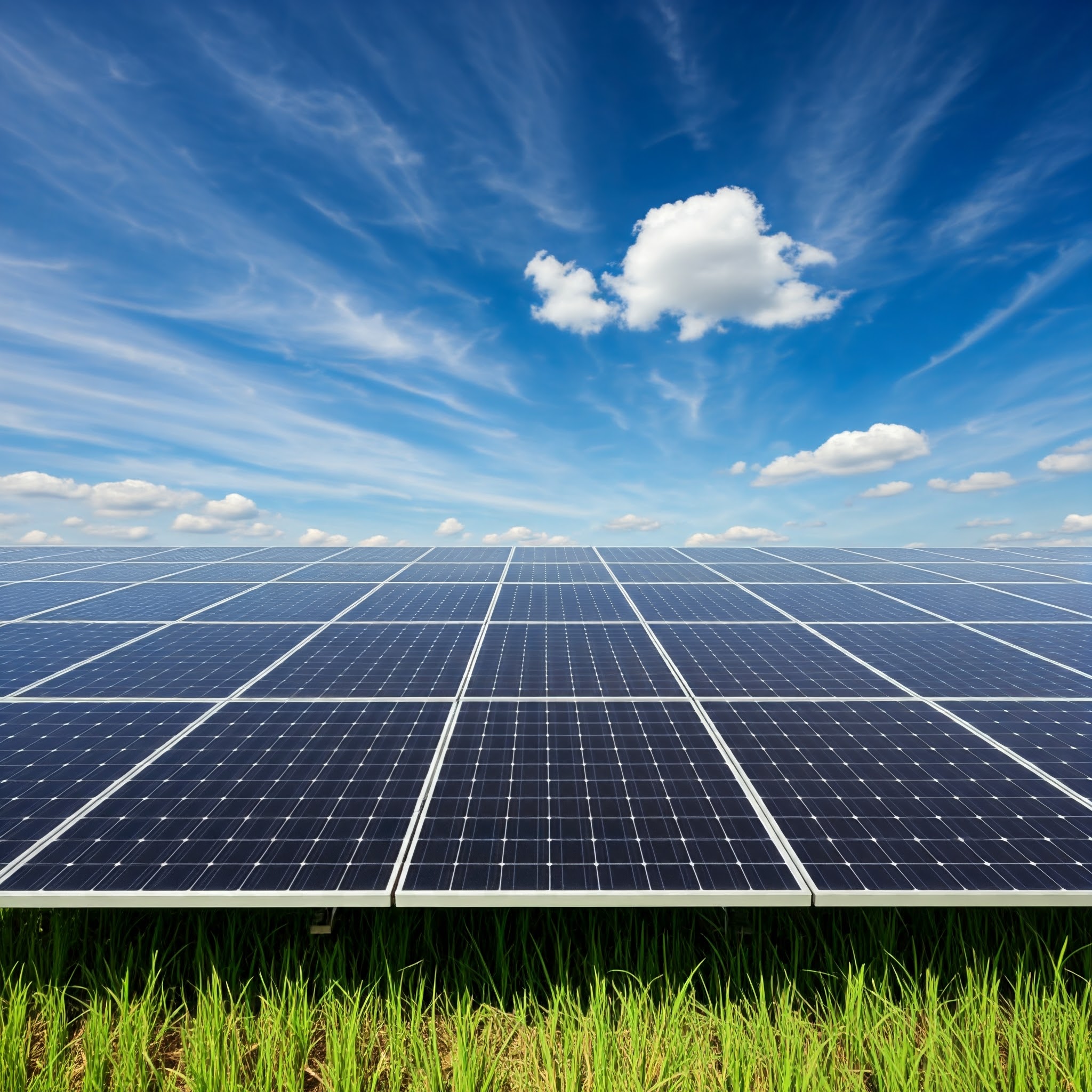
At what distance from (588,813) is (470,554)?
22.6 metres

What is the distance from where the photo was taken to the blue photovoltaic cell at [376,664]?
9.70 m

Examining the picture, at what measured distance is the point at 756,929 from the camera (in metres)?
6.92

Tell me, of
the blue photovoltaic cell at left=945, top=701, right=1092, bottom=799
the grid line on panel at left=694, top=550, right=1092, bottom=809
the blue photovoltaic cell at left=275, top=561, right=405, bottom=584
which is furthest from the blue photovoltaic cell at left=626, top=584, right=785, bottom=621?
the blue photovoltaic cell at left=275, top=561, right=405, bottom=584

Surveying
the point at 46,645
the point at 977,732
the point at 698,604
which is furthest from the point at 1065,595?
the point at 46,645

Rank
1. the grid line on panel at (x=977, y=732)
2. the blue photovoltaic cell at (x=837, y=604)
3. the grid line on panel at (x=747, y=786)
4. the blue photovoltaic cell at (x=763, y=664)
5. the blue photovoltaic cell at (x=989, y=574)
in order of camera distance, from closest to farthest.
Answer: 1. the grid line on panel at (x=747, y=786)
2. the grid line on panel at (x=977, y=732)
3. the blue photovoltaic cell at (x=763, y=664)
4. the blue photovoltaic cell at (x=837, y=604)
5. the blue photovoltaic cell at (x=989, y=574)

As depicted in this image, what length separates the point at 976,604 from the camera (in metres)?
16.9

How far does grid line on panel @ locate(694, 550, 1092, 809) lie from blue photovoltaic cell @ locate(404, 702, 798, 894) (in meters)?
4.49

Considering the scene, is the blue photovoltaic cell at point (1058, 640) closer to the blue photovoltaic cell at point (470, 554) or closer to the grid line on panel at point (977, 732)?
the grid line on panel at point (977, 732)

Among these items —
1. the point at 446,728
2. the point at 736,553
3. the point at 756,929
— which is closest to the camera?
the point at 756,929

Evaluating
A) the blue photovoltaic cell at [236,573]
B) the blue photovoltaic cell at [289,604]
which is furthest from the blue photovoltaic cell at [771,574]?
the blue photovoltaic cell at [236,573]

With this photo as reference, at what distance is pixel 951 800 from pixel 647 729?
4.10 m

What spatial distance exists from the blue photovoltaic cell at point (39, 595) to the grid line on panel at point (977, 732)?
923 inches

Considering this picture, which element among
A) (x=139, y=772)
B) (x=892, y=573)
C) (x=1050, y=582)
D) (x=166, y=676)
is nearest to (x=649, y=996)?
(x=139, y=772)

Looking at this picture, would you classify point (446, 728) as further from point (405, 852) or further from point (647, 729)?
point (647, 729)
